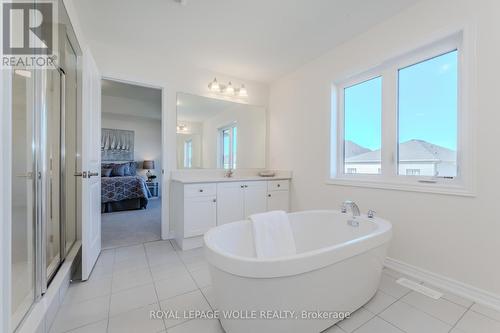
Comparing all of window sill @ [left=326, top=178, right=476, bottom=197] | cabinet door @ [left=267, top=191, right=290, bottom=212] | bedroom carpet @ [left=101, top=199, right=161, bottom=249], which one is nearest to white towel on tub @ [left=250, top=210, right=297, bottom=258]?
window sill @ [left=326, top=178, right=476, bottom=197]

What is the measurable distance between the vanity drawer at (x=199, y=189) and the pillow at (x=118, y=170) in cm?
369

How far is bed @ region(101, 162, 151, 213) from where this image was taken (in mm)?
4203

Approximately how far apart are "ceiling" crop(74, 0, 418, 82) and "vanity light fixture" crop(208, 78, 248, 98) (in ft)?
1.03

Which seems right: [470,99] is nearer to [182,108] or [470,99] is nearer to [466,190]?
[466,190]

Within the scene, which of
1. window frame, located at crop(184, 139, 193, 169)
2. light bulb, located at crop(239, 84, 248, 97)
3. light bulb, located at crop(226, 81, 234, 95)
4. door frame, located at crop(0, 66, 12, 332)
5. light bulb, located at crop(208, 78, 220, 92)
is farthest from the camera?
light bulb, located at crop(239, 84, 248, 97)

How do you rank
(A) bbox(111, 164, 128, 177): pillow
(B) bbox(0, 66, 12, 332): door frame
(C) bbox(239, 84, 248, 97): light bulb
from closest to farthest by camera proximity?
(B) bbox(0, 66, 12, 332): door frame, (C) bbox(239, 84, 248, 97): light bulb, (A) bbox(111, 164, 128, 177): pillow

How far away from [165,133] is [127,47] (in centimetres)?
109

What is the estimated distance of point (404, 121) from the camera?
2061 millimetres

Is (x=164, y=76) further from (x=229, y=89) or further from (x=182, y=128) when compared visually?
(x=229, y=89)

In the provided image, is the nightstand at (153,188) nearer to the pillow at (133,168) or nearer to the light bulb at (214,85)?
the pillow at (133,168)

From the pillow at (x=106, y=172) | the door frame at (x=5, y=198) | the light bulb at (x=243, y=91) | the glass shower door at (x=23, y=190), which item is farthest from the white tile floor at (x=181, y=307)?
the pillow at (x=106, y=172)

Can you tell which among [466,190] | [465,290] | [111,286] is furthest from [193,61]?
[465,290]

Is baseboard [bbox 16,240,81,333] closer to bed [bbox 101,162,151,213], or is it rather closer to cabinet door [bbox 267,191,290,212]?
cabinet door [bbox 267,191,290,212]

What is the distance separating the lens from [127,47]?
2.64m
